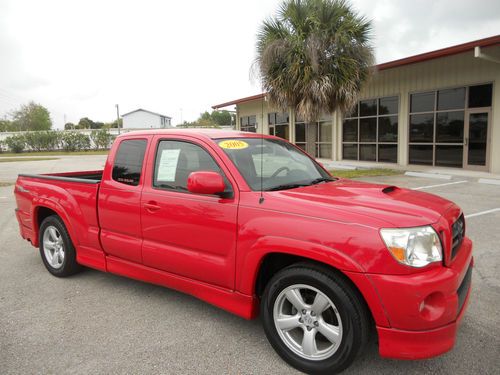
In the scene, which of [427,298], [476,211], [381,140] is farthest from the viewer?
[381,140]

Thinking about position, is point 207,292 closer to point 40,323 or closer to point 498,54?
point 40,323

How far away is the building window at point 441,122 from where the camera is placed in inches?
568

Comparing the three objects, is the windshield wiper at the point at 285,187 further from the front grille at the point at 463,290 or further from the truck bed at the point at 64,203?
the truck bed at the point at 64,203

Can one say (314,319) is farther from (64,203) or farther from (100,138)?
(100,138)

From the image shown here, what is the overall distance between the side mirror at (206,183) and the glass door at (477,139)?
46.3 feet

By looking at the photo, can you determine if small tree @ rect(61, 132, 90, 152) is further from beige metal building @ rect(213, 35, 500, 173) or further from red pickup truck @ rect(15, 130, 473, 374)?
red pickup truck @ rect(15, 130, 473, 374)

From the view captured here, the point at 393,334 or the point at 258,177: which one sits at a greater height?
the point at 258,177

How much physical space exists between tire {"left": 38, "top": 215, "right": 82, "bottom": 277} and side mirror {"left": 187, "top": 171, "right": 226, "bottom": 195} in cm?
227

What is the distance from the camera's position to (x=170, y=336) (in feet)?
10.5

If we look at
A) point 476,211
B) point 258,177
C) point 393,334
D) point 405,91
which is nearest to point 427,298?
point 393,334

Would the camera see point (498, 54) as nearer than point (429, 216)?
No

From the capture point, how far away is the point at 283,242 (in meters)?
2.65

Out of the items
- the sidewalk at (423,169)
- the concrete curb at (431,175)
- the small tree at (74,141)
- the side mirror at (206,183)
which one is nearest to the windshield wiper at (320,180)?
the side mirror at (206,183)

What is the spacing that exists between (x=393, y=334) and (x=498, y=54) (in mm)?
13995
